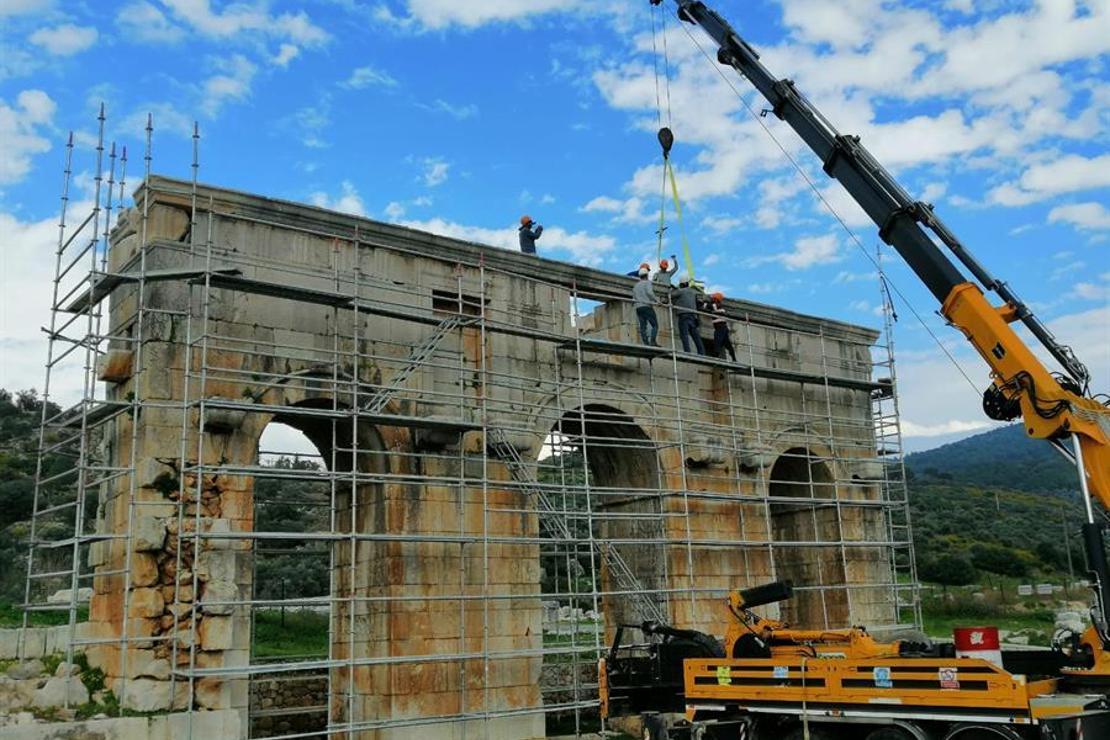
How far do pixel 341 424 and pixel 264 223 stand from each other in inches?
101

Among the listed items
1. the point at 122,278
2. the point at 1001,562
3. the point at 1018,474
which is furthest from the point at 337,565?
the point at 1018,474

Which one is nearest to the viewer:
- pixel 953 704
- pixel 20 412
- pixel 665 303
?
pixel 953 704

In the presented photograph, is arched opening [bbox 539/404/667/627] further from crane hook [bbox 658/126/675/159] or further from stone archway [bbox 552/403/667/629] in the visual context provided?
crane hook [bbox 658/126/675/159]

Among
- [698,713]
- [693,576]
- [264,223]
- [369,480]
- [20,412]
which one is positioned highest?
[20,412]

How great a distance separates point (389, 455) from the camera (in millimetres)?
11883

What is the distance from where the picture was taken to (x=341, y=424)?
1209 centimetres

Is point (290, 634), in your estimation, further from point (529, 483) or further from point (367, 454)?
point (529, 483)

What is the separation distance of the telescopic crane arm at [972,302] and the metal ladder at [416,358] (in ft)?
18.5

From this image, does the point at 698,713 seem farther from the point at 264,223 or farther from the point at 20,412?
the point at 20,412

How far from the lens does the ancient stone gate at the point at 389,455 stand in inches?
403

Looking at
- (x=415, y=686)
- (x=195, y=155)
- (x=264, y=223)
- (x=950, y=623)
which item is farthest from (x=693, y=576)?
(x=950, y=623)

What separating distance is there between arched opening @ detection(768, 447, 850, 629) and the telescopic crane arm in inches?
194

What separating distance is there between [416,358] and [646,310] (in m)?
4.10

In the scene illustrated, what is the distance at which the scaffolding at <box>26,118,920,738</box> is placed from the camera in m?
10.2
